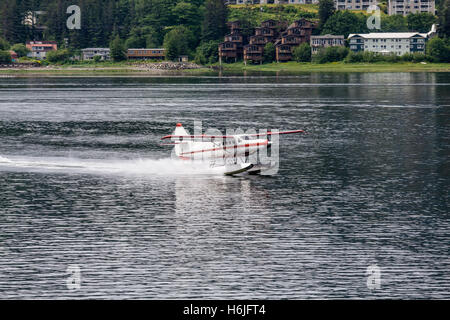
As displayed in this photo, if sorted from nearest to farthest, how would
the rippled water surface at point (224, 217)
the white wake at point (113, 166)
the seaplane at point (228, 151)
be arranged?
1. the rippled water surface at point (224, 217)
2. the seaplane at point (228, 151)
3. the white wake at point (113, 166)

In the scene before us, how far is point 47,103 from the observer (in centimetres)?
13712

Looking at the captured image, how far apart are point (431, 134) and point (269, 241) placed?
50275 mm

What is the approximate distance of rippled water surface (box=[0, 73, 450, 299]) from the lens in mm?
33688

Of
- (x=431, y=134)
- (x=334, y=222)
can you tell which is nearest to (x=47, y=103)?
(x=431, y=134)

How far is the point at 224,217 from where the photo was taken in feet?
148

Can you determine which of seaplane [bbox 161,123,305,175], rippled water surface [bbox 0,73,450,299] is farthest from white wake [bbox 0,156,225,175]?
seaplane [bbox 161,123,305,175]

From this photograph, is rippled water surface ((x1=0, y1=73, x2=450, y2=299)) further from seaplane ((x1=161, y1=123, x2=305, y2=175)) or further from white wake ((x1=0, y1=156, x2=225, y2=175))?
seaplane ((x1=161, y1=123, x2=305, y2=175))

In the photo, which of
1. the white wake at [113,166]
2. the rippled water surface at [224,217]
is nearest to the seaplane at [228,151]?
the white wake at [113,166]

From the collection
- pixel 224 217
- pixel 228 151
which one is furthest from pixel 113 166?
pixel 224 217

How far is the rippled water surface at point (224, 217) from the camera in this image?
33.7 metres

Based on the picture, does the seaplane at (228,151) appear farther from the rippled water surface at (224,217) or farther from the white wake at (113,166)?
the rippled water surface at (224,217)

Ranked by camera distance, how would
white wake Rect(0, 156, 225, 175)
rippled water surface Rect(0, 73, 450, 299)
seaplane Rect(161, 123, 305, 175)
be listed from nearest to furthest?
rippled water surface Rect(0, 73, 450, 299)
seaplane Rect(161, 123, 305, 175)
white wake Rect(0, 156, 225, 175)

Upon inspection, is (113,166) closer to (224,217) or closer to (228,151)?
(228,151)
